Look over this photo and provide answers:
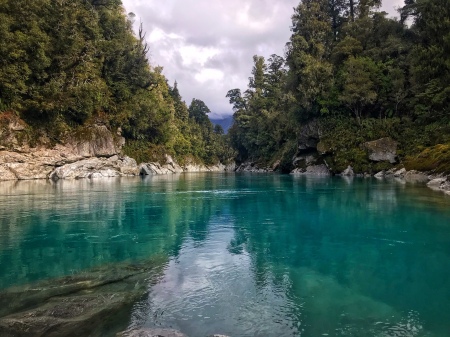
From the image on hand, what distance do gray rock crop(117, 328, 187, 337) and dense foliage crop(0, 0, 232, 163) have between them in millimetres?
41948

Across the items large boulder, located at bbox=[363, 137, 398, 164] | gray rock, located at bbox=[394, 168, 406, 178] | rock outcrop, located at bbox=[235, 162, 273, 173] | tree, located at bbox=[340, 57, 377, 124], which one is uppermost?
tree, located at bbox=[340, 57, 377, 124]

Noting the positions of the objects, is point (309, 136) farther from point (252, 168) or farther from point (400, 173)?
point (252, 168)

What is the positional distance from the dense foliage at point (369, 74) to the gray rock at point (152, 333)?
41040mm


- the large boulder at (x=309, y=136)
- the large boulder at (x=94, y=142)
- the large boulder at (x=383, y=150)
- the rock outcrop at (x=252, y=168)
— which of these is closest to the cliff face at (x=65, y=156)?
the large boulder at (x=94, y=142)

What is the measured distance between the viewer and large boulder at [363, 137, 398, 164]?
4475 cm

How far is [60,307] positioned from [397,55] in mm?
57316

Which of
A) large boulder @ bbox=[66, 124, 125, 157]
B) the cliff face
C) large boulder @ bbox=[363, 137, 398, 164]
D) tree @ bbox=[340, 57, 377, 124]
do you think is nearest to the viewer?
the cliff face

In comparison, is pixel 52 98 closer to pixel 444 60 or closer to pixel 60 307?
pixel 60 307

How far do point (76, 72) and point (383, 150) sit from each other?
44.1 metres

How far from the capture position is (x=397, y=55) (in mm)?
51531

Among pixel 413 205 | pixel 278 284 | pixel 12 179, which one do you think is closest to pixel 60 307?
pixel 278 284

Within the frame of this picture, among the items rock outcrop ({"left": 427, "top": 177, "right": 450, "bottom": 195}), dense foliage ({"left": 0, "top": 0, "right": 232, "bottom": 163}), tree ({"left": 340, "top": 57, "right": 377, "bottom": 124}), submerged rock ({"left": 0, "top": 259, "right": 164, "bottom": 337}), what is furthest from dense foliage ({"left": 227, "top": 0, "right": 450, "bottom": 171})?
submerged rock ({"left": 0, "top": 259, "right": 164, "bottom": 337})

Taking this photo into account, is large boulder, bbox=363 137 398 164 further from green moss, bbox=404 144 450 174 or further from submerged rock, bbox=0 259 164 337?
submerged rock, bbox=0 259 164 337

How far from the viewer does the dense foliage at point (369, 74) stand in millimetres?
41719
